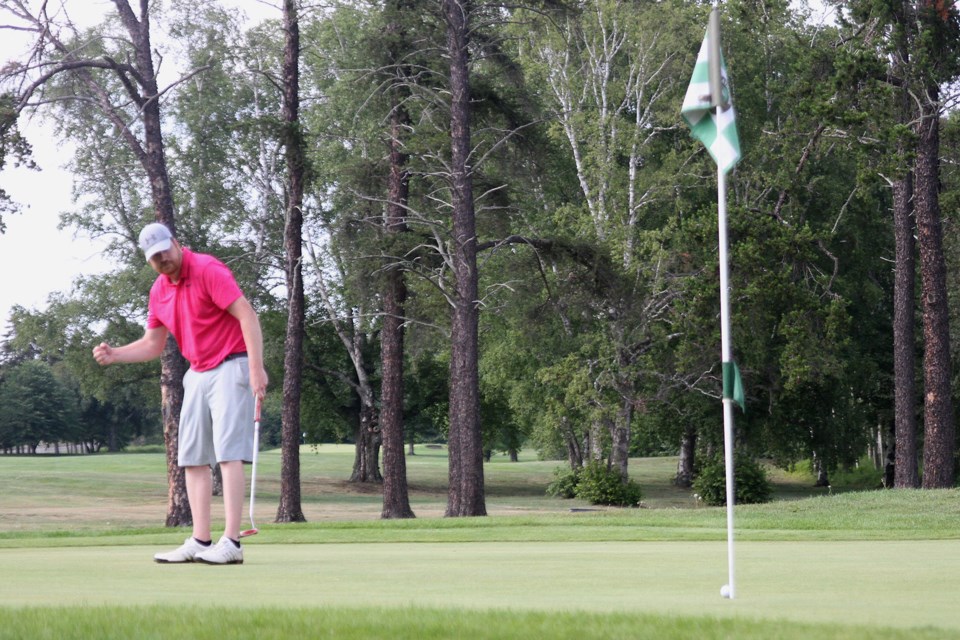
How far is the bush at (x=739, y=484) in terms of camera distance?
38.5 meters

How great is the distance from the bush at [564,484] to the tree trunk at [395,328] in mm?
14330

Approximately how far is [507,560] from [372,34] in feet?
71.4

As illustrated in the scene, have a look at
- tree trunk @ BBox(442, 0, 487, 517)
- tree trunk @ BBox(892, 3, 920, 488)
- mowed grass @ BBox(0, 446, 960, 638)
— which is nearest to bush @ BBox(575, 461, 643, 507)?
tree trunk @ BBox(892, 3, 920, 488)

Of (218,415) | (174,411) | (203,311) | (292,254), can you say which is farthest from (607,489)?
(203,311)

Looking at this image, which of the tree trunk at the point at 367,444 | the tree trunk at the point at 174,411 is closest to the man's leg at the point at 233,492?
the tree trunk at the point at 174,411

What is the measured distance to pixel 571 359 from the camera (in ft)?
122

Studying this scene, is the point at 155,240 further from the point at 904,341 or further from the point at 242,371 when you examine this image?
the point at 904,341

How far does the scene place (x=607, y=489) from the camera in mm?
38000

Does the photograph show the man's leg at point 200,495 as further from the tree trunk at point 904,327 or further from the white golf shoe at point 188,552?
the tree trunk at point 904,327

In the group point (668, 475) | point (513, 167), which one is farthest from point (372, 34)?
point (668, 475)

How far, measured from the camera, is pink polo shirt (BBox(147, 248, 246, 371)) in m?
7.88

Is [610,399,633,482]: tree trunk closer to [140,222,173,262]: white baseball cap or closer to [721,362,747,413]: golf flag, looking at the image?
[140,222,173,262]: white baseball cap

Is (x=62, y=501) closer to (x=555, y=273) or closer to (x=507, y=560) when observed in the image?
(x=555, y=273)

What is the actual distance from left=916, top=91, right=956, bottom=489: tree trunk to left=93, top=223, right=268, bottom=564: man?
22699 millimetres
